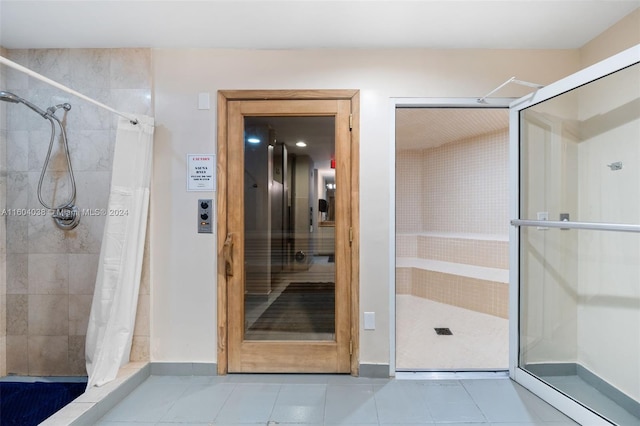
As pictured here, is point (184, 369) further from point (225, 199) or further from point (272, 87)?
point (272, 87)

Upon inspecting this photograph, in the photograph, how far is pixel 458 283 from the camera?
139 inches

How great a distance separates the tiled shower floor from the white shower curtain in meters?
1.94

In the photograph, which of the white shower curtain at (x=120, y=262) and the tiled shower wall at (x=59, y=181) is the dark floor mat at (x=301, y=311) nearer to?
the white shower curtain at (x=120, y=262)

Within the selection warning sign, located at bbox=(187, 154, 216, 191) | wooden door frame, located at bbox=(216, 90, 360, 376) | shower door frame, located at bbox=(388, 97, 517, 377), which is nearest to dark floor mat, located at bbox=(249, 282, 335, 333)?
wooden door frame, located at bbox=(216, 90, 360, 376)

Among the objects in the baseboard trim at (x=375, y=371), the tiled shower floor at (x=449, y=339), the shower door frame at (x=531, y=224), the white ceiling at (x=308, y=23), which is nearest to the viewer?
the shower door frame at (x=531, y=224)

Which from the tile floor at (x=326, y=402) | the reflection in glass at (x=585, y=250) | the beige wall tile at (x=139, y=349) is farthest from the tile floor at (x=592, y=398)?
the beige wall tile at (x=139, y=349)

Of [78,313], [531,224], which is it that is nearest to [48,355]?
[78,313]

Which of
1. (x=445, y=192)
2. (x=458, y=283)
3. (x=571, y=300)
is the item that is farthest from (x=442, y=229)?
(x=571, y=300)

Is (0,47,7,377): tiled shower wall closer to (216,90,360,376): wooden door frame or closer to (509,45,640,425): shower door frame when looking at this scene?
(216,90,360,376): wooden door frame

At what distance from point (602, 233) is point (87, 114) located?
3508mm

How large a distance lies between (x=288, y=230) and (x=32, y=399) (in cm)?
203

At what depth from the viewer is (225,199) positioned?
2000mm

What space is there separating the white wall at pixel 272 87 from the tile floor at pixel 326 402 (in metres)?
0.21

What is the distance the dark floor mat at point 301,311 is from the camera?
2.05 meters
